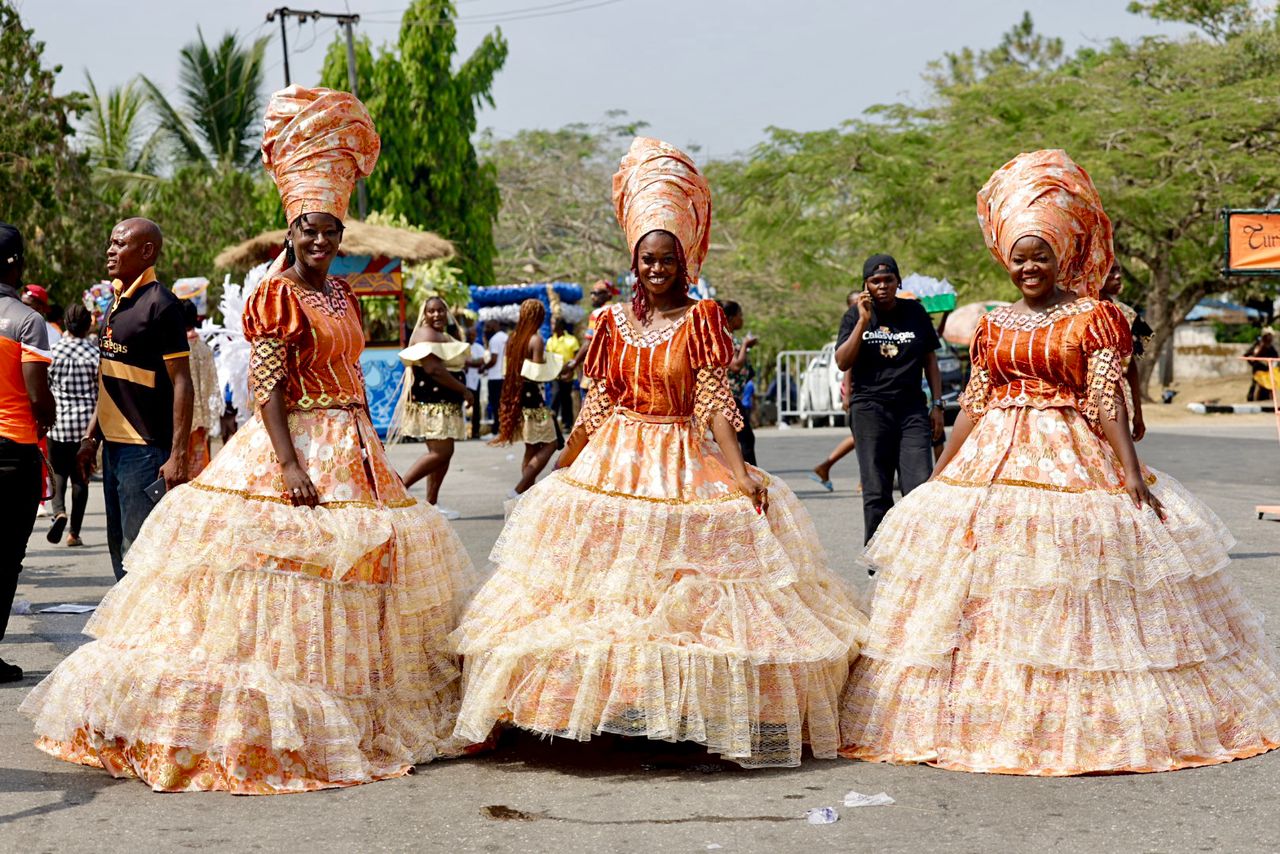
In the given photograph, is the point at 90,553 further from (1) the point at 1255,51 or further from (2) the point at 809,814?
(1) the point at 1255,51

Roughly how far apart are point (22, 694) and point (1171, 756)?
4.92m

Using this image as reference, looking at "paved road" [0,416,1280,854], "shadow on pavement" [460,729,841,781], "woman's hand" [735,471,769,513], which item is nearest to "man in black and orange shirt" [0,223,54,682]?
"paved road" [0,416,1280,854]

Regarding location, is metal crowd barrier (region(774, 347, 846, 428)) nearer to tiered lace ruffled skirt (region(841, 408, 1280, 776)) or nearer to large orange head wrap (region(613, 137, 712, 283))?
large orange head wrap (region(613, 137, 712, 283))

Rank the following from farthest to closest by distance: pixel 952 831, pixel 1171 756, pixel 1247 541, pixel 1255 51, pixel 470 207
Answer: pixel 470 207 < pixel 1255 51 < pixel 1247 541 < pixel 1171 756 < pixel 952 831

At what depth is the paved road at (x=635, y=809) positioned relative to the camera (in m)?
4.78

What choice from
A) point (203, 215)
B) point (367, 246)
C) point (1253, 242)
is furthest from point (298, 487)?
point (203, 215)

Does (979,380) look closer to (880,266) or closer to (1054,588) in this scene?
(1054,588)

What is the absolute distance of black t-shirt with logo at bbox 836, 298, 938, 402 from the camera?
941 centimetres

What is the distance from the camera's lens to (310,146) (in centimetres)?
608

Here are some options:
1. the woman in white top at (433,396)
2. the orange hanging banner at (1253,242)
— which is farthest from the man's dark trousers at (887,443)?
the orange hanging banner at (1253,242)

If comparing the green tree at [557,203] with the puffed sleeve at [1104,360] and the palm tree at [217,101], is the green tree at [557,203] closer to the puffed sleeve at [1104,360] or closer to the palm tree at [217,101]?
the palm tree at [217,101]

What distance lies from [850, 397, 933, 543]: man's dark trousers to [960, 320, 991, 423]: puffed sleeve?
117 inches

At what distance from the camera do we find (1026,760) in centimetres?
550

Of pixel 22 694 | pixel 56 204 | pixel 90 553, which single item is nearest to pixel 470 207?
pixel 56 204
